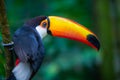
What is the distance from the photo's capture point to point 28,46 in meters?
2.44

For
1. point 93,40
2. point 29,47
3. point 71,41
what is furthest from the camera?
point 71,41

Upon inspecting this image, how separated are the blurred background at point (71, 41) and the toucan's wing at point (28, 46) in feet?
5.99

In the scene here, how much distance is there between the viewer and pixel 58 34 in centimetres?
264

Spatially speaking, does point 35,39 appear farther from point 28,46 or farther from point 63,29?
point 63,29

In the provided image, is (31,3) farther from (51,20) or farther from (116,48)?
(51,20)

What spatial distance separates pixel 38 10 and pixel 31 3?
10cm

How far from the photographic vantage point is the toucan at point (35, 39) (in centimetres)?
242

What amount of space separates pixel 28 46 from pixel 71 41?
219 cm

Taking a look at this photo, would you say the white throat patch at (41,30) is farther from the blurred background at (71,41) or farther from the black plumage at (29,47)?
the blurred background at (71,41)

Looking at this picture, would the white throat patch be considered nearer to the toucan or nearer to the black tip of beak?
the toucan

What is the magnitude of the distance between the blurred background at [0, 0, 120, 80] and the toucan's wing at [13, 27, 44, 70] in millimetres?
1824

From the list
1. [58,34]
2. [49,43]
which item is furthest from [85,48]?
[58,34]

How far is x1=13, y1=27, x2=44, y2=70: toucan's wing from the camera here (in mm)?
2406

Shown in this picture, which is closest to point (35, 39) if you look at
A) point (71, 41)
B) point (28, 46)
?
point (28, 46)
